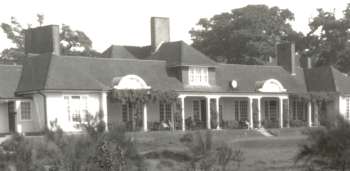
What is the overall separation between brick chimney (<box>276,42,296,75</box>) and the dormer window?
403 inches

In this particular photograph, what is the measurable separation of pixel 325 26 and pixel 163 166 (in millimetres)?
43423

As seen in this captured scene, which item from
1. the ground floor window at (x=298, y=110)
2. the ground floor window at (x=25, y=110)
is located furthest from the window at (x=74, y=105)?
the ground floor window at (x=298, y=110)

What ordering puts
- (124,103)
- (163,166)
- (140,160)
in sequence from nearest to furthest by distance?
1. (140,160)
2. (163,166)
3. (124,103)

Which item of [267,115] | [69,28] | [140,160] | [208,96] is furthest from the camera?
[69,28]

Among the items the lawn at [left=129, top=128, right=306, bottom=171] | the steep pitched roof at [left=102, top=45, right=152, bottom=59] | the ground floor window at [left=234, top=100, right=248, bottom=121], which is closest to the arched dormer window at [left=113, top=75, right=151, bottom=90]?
the lawn at [left=129, top=128, right=306, bottom=171]

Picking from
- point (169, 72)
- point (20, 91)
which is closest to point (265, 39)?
point (169, 72)

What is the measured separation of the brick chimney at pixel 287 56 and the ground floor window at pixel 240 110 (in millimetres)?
6412

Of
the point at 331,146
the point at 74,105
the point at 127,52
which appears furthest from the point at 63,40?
the point at 331,146

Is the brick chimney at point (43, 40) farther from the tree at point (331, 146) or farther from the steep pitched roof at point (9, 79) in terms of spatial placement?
the tree at point (331, 146)

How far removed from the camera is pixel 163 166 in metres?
24.7

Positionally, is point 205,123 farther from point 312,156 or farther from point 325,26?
point 312,156

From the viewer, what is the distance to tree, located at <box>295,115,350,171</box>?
659 inches

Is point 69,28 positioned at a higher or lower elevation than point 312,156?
higher

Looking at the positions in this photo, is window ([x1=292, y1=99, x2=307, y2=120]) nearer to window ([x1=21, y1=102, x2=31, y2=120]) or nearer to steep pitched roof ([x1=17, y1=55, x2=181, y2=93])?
steep pitched roof ([x1=17, y1=55, x2=181, y2=93])
